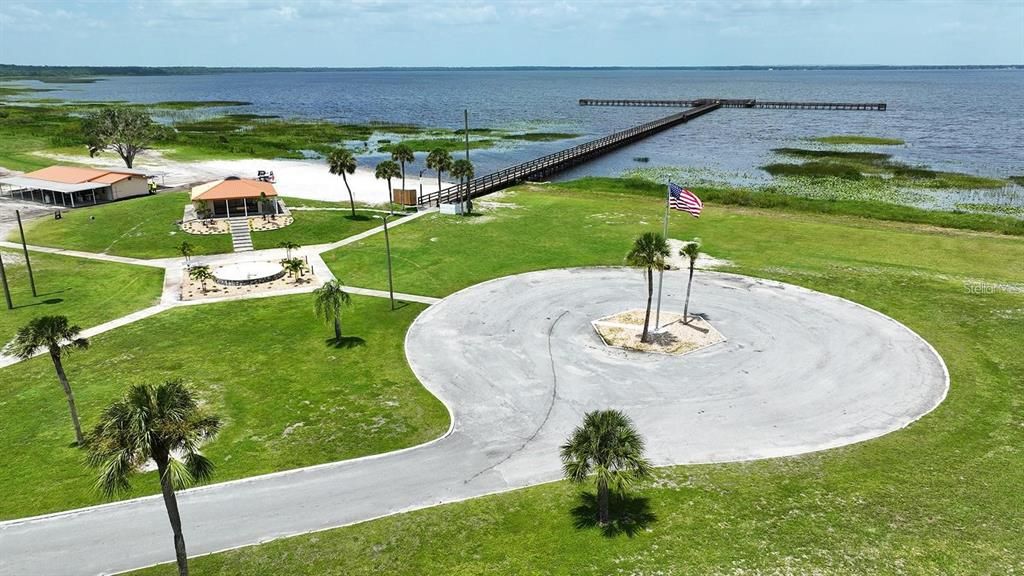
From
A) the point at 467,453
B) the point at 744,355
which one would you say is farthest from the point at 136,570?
the point at 744,355

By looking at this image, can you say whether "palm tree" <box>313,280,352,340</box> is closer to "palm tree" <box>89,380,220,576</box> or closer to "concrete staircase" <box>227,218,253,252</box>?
"palm tree" <box>89,380,220,576</box>

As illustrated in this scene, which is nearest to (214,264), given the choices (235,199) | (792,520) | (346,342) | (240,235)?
(240,235)

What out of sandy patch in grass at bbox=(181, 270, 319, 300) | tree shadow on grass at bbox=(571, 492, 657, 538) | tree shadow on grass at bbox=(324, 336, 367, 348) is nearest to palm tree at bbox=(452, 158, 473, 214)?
sandy patch in grass at bbox=(181, 270, 319, 300)

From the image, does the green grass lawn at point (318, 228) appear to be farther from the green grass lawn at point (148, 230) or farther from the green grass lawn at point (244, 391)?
the green grass lawn at point (244, 391)

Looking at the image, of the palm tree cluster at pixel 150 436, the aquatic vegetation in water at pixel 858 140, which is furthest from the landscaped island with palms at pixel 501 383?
the aquatic vegetation in water at pixel 858 140

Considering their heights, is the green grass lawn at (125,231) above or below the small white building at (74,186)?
below

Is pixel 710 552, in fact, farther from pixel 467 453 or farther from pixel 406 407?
pixel 406 407
